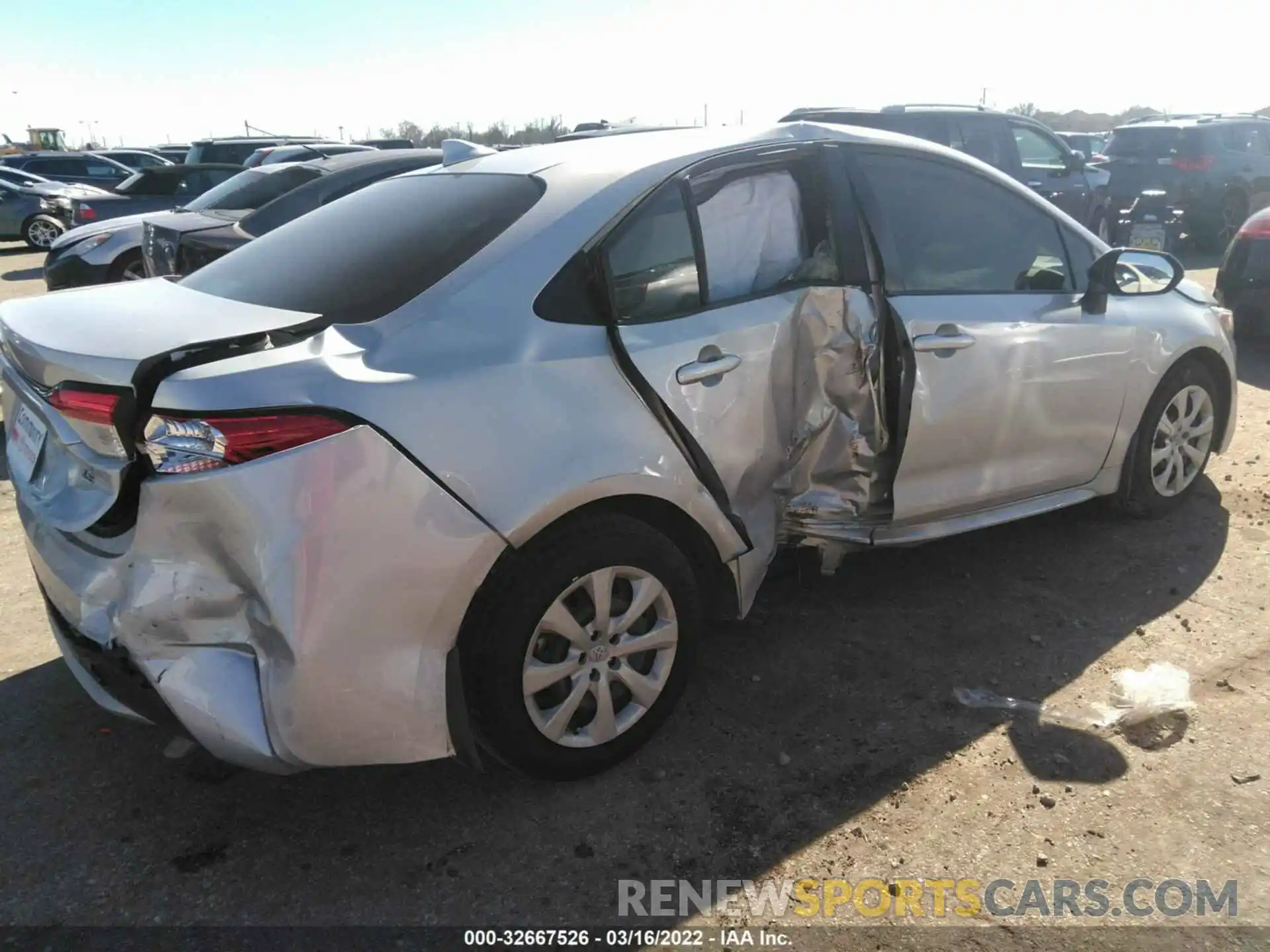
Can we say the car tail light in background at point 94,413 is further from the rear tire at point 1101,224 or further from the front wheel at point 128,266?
the rear tire at point 1101,224

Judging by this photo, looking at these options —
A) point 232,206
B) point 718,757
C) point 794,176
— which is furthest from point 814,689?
point 232,206

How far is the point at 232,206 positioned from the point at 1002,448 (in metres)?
7.35

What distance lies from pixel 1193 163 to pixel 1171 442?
38.1 feet

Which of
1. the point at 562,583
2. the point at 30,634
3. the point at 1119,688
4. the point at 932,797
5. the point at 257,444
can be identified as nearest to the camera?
the point at 257,444

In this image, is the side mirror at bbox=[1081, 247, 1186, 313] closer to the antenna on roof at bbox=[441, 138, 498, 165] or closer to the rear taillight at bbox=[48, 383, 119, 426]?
the antenna on roof at bbox=[441, 138, 498, 165]

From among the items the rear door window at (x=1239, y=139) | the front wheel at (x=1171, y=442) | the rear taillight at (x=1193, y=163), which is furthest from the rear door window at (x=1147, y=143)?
the front wheel at (x=1171, y=442)

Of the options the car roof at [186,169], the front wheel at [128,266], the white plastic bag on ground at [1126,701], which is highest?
the car roof at [186,169]

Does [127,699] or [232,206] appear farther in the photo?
[232,206]

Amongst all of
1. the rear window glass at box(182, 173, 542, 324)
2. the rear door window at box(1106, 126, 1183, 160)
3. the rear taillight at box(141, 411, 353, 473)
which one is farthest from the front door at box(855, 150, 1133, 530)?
the rear door window at box(1106, 126, 1183, 160)

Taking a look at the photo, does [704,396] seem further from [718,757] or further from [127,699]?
[127,699]

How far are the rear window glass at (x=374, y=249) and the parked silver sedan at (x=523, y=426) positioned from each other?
1 cm

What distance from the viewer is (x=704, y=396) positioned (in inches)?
114

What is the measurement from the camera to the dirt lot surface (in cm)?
241

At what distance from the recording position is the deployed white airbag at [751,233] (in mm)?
3055
